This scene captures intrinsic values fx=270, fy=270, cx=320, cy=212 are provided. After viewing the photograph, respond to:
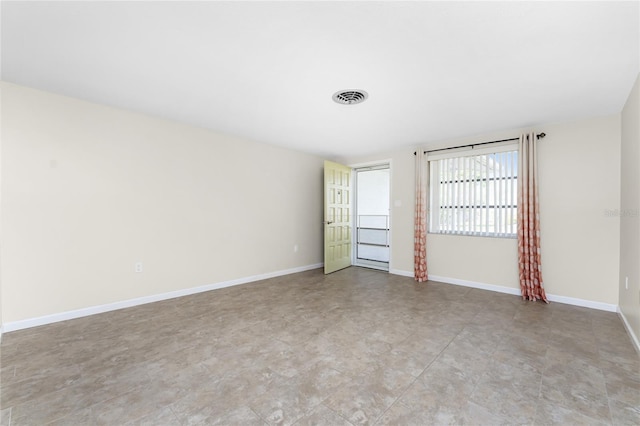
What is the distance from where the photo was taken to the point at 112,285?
10.1 ft

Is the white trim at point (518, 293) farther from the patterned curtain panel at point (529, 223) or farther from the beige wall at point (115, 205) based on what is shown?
the beige wall at point (115, 205)

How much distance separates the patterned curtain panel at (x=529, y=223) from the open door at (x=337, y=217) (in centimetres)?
289

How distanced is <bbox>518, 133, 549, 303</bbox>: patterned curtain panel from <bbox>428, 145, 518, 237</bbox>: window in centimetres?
15

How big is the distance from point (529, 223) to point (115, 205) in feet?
16.9

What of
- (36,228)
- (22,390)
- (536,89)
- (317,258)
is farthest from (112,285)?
(536,89)

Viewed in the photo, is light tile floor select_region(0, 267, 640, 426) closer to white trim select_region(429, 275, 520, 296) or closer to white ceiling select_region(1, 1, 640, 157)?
white trim select_region(429, 275, 520, 296)

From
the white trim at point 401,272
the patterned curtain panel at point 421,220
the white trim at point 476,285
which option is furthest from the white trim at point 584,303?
the white trim at point 401,272

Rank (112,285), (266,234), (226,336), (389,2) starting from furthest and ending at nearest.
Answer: (266,234), (112,285), (226,336), (389,2)

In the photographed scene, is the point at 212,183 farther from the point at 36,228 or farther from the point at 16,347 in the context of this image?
the point at 16,347

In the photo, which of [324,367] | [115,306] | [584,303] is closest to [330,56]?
[324,367]

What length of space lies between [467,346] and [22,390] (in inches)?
125

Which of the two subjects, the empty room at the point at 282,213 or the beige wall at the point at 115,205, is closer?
the empty room at the point at 282,213

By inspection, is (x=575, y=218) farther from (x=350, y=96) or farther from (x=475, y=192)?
(x=350, y=96)

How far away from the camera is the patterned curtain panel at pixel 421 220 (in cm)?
450
